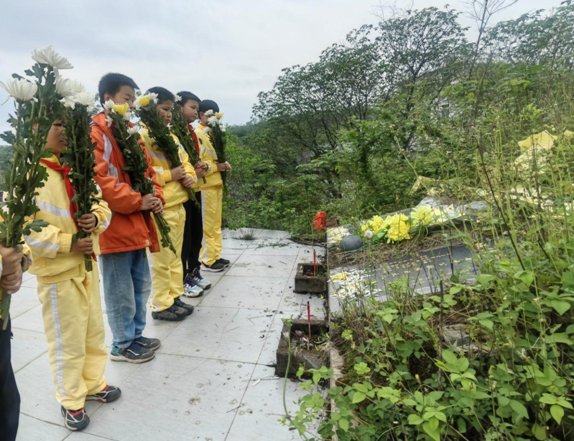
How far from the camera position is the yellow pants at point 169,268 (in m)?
3.17

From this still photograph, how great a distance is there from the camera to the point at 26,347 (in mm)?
2844

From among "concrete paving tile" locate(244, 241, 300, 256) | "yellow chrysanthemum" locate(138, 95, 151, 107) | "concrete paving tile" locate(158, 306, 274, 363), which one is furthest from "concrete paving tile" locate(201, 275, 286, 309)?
"yellow chrysanthemum" locate(138, 95, 151, 107)

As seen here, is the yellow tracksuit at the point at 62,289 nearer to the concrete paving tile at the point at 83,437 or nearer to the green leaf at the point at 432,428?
the concrete paving tile at the point at 83,437

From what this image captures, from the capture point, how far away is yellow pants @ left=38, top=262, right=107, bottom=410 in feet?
6.41

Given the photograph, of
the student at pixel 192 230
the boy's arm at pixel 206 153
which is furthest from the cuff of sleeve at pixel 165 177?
the boy's arm at pixel 206 153

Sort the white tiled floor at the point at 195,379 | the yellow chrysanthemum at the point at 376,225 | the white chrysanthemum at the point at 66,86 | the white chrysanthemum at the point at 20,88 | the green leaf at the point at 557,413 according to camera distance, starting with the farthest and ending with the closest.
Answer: the yellow chrysanthemum at the point at 376,225 → the white tiled floor at the point at 195,379 → the white chrysanthemum at the point at 66,86 → the white chrysanthemum at the point at 20,88 → the green leaf at the point at 557,413

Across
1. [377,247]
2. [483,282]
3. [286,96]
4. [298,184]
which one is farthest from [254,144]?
[483,282]

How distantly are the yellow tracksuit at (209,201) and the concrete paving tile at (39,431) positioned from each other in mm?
2598

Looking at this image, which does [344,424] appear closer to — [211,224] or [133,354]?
[133,354]

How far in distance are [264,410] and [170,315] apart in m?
1.46

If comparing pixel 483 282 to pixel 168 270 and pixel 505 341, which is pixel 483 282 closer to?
pixel 505 341

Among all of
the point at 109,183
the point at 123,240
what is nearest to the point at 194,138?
the point at 109,183

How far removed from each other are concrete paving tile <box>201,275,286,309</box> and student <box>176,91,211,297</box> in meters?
0.19

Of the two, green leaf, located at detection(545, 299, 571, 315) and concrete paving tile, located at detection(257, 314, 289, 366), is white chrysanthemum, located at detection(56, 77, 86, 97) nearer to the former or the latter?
concrete paving tile, located at detection(257, 314, 289, 366)
